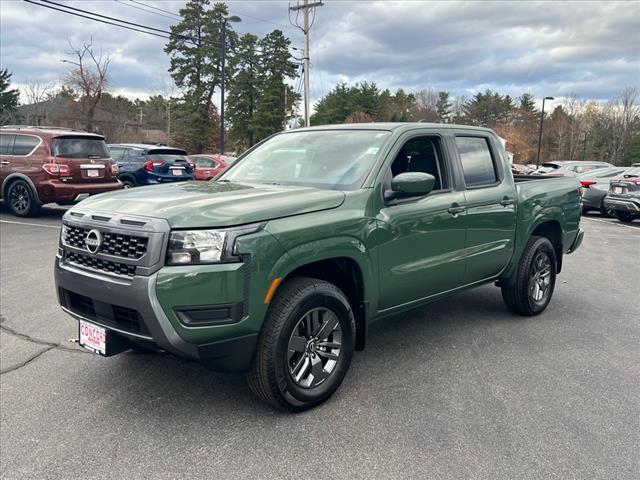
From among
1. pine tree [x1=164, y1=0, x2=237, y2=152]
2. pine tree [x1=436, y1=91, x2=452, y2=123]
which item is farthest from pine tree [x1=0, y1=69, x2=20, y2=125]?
pine tree [x1=436, y1=91, x2=452, y2=123]

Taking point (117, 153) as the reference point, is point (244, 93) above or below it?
above

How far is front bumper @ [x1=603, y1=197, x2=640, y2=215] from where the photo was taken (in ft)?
42.7

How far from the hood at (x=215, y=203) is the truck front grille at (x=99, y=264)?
0.96 feet

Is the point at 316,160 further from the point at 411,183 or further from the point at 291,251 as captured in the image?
the point at 291,251

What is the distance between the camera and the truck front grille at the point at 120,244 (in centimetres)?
279

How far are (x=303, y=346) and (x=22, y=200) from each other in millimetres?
10231

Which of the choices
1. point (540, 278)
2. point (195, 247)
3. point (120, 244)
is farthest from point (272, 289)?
point (540, 278)

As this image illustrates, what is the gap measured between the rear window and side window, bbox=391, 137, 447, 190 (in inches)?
346

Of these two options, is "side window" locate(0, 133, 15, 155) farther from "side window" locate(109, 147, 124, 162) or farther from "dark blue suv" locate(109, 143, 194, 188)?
"side window" locate(109, 147, 124, 162)

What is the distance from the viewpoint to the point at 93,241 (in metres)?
3.01

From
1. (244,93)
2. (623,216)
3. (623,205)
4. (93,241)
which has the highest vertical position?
(244,93)

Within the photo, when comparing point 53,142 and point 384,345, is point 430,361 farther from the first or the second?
point 53,142

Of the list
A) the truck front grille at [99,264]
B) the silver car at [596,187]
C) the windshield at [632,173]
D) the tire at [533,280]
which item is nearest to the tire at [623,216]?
the silver car at [596,187]

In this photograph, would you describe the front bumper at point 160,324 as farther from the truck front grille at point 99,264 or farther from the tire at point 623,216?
the tire at point 623,216
